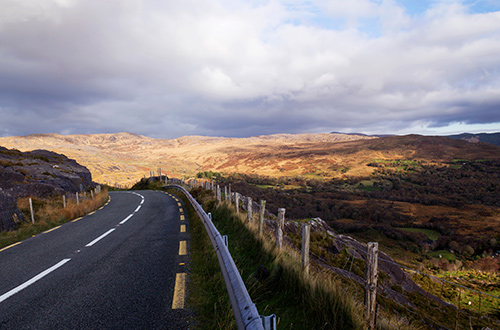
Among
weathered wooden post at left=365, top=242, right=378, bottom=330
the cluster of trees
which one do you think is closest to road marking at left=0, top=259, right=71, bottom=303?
weathered wooden post at left=365, top=242, right=378, bottom=330

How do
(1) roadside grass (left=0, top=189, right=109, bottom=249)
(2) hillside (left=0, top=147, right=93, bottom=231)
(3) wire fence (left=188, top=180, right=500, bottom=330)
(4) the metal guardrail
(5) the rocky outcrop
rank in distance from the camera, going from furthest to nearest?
(5) the rocky outcrop → (2) hillside (left=0, top=147, right=93, bottom=231) → (1) roadside grass (left=0, top=189, right=109, bottom=249) → (3) wire fence (left=188, top=180, right=500, bottom=330) → (4) the metal guardrail

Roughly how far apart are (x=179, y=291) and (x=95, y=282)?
1.77 m

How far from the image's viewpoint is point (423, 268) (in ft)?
61.4

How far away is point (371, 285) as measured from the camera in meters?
3.15

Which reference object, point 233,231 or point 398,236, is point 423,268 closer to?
point 398,236

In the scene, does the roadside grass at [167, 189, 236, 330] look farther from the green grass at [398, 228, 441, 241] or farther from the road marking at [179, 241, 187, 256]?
the green grass at [398, 228, 441, 241]

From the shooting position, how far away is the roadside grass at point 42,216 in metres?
8.16

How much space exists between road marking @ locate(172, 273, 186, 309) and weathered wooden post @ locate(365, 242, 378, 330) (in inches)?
105

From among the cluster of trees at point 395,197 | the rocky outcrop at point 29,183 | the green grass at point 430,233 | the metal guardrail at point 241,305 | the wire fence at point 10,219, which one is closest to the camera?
the metal guardrail at point 241,305

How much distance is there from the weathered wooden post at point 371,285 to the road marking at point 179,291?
266 centimetres

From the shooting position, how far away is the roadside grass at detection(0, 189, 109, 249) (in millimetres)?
8165

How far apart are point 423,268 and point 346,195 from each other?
29.1m

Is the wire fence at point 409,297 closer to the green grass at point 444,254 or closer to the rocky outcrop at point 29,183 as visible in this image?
the green grass at point 444,254

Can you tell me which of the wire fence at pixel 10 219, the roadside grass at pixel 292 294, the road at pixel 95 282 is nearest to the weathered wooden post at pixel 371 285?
the roadside grass at pixel 292 294
